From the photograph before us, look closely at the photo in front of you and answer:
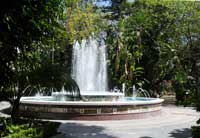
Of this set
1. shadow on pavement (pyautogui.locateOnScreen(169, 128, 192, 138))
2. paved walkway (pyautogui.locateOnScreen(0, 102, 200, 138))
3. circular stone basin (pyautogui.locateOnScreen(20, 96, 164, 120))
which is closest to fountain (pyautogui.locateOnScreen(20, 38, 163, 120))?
A: circular stone basin (pyautogui.locateOnScreen(20, 96, 164, 120))

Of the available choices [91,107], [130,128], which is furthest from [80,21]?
[130,128]

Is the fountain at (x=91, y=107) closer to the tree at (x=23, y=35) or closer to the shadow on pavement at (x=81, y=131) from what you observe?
the shadow on pavement at (x=81, y=131)

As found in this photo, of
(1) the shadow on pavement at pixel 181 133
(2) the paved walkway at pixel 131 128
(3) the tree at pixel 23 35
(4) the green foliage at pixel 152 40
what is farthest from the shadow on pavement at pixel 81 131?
(4) the green foliage at pixel 152 40

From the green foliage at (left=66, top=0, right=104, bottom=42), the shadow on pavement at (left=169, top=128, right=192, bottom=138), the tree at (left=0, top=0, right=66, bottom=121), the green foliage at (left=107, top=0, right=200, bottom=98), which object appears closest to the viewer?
the tree at (left=0, top=0, right=66, bottom=121)

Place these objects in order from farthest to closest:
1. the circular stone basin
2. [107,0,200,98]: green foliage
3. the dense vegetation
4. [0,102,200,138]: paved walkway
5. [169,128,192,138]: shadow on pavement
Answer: [107,0,200,98]: green foliage < the dense vegetation < the circular stone basin < [169,128,192,138]: shadow on pavement < [0,102,200,138]: paved walkway

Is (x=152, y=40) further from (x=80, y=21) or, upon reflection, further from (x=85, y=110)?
(x=85, y=110)

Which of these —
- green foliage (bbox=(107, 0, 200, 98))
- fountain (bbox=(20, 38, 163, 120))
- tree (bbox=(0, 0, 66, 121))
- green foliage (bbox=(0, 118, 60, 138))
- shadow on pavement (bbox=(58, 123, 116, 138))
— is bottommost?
shadow on pavement (bbox=(58, 123, 116, 138))

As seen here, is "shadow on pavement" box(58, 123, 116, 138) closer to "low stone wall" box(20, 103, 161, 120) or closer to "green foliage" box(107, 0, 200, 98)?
"low stone wall" box(20, 103, 161, 120)

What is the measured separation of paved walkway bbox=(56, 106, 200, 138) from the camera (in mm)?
12445

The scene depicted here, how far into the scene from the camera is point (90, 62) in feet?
89.5

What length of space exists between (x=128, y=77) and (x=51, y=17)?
21.5 metres

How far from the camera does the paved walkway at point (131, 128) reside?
12.4m

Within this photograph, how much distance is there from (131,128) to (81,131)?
189 centimetres

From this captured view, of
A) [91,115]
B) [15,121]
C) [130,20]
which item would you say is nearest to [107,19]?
[130,20]
